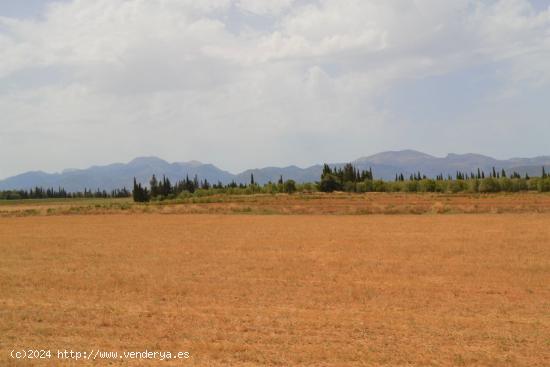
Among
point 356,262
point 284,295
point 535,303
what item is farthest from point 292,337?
point 356,262

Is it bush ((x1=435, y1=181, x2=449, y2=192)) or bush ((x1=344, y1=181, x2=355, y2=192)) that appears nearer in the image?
bush ((x1=435, y1=181, x2=449, y2=192))

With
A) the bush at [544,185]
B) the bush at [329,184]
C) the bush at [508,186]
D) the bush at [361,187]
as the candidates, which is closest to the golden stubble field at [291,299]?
the bush at [544,185]

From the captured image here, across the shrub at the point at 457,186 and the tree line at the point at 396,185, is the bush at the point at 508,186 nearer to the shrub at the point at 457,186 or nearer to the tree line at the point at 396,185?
the tree line at the point at 396,185

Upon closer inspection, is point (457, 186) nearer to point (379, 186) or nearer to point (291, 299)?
point (379, 186)

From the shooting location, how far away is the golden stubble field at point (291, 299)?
1083cm

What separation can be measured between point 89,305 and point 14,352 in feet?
14.7

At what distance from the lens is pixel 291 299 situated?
1572 cm

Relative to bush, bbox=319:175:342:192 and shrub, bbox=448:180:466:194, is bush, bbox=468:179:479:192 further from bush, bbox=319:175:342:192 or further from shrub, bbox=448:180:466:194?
bush, bbox=319:175:342:192

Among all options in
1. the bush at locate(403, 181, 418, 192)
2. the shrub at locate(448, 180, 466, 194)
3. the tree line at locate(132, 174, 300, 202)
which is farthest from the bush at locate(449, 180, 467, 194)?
the tree line at locate(132, 174, 300, 202)

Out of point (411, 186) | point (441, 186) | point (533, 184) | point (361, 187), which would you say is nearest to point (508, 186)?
point (533, 184)

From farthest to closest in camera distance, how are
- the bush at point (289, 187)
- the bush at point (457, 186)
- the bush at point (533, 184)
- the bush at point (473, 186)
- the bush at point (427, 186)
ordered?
1. the bush at point (289, 187)
2. the bush at point (427, 186)
3. the bush at point (457, 186)
4. the bush at point (533, 184)
5. the bush at point (473, 186)

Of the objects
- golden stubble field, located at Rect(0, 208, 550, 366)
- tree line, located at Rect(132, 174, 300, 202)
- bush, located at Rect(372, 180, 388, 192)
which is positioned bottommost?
golden stubble field, located at Rect(0, 208, 550, 366)

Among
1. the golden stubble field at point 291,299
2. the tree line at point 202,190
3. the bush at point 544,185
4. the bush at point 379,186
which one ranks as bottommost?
the golden stubble field at point 291,299

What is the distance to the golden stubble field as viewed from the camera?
1083 cm
